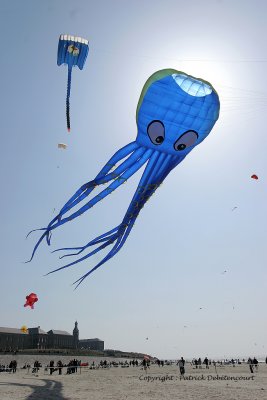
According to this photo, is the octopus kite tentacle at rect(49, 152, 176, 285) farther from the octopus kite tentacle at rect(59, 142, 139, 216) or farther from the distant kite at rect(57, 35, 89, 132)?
the distant kite at rect(57, 35, 89, 132)

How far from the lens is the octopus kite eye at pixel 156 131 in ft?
34.6

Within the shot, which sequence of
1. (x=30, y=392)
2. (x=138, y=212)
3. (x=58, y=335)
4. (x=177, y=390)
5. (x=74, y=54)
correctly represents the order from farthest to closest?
1. (x=58, y=335)
2. (x=177, y=390)
3. (x=30, y=392)
4. (x=74, y=54)
5. (x=138, y=212)

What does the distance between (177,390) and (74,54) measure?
14.7 m

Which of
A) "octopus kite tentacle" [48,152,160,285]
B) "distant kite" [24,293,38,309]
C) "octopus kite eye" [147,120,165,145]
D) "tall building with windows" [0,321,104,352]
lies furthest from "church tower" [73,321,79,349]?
"octopus kite eye" [147,120,165,145]

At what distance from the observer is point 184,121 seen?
1051 cm

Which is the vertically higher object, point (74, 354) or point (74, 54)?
point (74, 54)

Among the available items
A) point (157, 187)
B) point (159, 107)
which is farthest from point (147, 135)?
point (157, 187)

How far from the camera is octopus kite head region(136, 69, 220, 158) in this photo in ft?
32.9

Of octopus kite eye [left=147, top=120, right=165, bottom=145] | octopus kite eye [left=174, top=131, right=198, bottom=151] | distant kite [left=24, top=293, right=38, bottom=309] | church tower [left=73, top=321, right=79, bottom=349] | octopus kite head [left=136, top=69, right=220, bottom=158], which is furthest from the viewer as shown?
church tower [left=73, top=321, right=79, bottom=349]

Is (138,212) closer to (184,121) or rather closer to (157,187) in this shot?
(157,187)

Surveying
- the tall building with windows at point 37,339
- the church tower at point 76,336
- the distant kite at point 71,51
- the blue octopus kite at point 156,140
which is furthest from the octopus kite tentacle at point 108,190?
the church tower at point 76,336

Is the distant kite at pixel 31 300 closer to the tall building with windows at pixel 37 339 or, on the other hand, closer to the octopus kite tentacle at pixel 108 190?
the octopus kite tentacle at pixel 108 190

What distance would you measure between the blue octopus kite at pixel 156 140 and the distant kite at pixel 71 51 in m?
3.39

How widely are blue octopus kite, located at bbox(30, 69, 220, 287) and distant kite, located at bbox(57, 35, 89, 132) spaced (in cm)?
339
